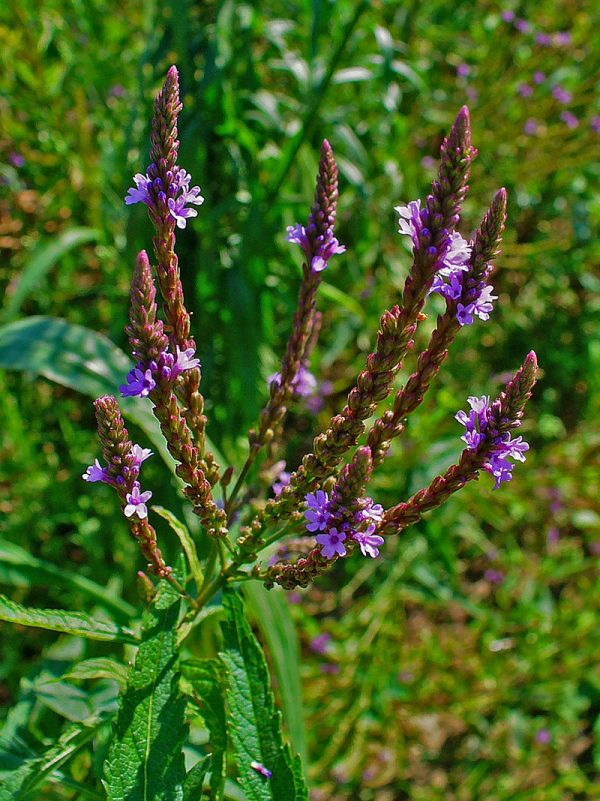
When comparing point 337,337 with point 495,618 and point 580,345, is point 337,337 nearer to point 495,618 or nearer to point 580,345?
point 495,618

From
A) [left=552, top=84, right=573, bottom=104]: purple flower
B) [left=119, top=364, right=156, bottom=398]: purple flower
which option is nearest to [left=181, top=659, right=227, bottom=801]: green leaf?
[left=119, top=364, right=156, bottom=398]: purple flower

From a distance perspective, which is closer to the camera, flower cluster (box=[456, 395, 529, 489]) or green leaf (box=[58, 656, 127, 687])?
flower cluster (box=[456, 395, 529, 489])

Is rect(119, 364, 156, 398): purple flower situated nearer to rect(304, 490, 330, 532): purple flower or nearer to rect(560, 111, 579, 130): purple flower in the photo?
rect(304, 490, 330, 532): purple flower

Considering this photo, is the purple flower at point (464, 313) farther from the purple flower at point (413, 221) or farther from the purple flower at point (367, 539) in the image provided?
the purple flower at point (367, 539)

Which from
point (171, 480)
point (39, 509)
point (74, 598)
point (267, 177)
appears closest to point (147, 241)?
point (267, 177)

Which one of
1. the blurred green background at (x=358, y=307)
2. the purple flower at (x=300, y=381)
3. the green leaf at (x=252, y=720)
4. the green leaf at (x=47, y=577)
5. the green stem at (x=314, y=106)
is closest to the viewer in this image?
the green leaf at (x=252, y=720)

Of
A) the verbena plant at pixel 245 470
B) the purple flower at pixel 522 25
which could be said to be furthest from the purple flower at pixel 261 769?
the purple flower at pixel 522 25
